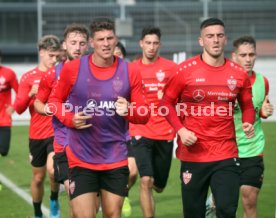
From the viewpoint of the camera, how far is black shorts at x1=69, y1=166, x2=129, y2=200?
7.52m

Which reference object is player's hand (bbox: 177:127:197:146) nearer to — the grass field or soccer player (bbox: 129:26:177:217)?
soccer player (bbox: 129:26:177:217)

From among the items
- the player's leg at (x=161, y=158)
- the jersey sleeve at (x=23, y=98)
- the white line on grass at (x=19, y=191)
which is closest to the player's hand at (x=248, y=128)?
the player's leg at (x=161, y=158)

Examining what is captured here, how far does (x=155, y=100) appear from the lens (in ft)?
37.9

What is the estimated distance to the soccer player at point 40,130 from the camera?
1099 centimetres

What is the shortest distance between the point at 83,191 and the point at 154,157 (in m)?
4.05

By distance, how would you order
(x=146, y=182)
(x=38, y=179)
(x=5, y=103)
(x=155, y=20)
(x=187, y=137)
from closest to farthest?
1. (x=187, y=137)
2. (x=146, y=182)
3. (x=38, y=179)
4. (x=5, y=103)
5. (x=155, y=20)

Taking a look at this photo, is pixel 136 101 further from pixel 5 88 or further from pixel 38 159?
pixel 5 88

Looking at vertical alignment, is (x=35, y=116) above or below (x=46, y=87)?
below

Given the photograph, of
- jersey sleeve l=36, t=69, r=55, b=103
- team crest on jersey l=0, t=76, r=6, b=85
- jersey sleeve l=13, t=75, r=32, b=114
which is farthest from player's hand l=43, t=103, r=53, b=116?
team crest on jersey l=0, t=76, r=6, b=85

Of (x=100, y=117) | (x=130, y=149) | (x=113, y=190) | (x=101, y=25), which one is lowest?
(x=130, y=149)

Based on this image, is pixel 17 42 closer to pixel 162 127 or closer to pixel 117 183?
pixel 162 127

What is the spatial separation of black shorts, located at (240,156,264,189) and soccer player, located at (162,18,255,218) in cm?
118

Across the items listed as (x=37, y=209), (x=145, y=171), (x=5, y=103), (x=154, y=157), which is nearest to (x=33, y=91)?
(x=37, y=209)

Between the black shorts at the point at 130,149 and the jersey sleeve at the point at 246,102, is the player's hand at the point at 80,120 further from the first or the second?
the black shorts at the point at 130,149
